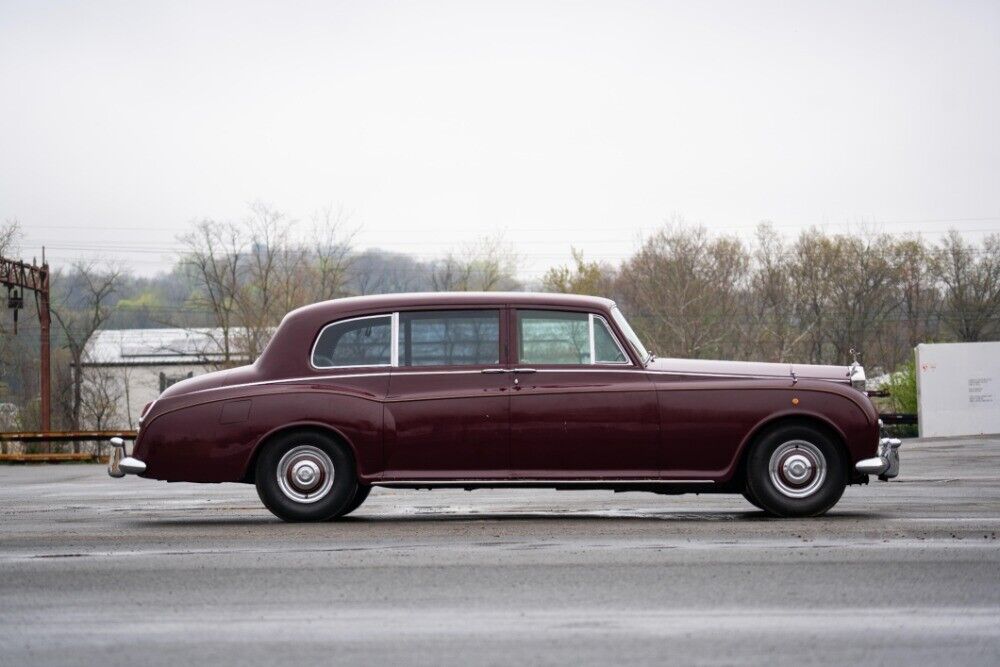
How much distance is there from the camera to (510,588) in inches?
281

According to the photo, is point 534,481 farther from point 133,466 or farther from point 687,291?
point 687,291

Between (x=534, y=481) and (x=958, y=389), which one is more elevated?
(x=534, y=481)

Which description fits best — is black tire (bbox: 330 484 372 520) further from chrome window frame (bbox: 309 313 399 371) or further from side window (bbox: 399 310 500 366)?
side window (bbox: 399 310 500 366)

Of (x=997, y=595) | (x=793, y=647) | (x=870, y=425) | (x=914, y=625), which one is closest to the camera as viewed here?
(x=793, y=647)

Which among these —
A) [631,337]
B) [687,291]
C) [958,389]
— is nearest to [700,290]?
[687,291]

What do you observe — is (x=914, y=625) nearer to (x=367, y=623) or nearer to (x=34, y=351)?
(x=367, y=623)

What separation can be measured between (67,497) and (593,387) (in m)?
7.61

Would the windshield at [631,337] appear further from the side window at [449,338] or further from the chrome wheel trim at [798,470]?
the chrome wheel trim at [798,470]

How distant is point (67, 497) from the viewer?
1609cm

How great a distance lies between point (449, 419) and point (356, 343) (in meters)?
1.04

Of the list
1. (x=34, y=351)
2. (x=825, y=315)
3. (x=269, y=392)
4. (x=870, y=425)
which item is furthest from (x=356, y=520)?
(x=34, y=351)

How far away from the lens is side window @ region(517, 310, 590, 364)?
11.3 meters

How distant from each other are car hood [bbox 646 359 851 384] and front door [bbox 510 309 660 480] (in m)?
0.28

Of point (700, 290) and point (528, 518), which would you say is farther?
point (700, 290)
